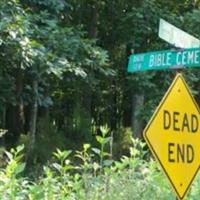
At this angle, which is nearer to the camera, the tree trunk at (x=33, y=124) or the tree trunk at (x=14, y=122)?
the tree trunk at (x=33, y=124)

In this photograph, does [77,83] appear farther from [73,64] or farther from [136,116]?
[136,116]

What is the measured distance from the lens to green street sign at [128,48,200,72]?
5.55m

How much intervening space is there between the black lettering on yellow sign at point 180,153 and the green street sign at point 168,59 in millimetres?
754

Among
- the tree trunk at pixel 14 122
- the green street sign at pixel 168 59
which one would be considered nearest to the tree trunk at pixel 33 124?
the tree trunk at pixel 14 122

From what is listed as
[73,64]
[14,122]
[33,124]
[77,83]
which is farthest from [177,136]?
[14,122]

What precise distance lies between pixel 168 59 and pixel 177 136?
2.48ft

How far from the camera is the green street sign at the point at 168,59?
5555 mm

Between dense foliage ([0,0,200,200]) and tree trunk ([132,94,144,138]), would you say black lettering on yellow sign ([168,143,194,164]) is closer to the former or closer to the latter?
dense foliage ([0,0,200,200])

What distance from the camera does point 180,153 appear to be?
5375 mm

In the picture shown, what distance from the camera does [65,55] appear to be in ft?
46.5

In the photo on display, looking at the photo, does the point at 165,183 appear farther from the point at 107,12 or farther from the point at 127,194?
the point at 107,12

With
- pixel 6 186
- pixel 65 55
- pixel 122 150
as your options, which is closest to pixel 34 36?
pixel 65 55

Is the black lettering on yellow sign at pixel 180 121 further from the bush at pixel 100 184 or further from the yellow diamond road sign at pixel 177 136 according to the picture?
the bush at pixel 100 184

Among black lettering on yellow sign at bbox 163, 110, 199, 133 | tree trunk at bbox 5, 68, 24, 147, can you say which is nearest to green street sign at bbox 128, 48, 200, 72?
black lettering on yellow sign at bbox 163, 110, 199, 133
